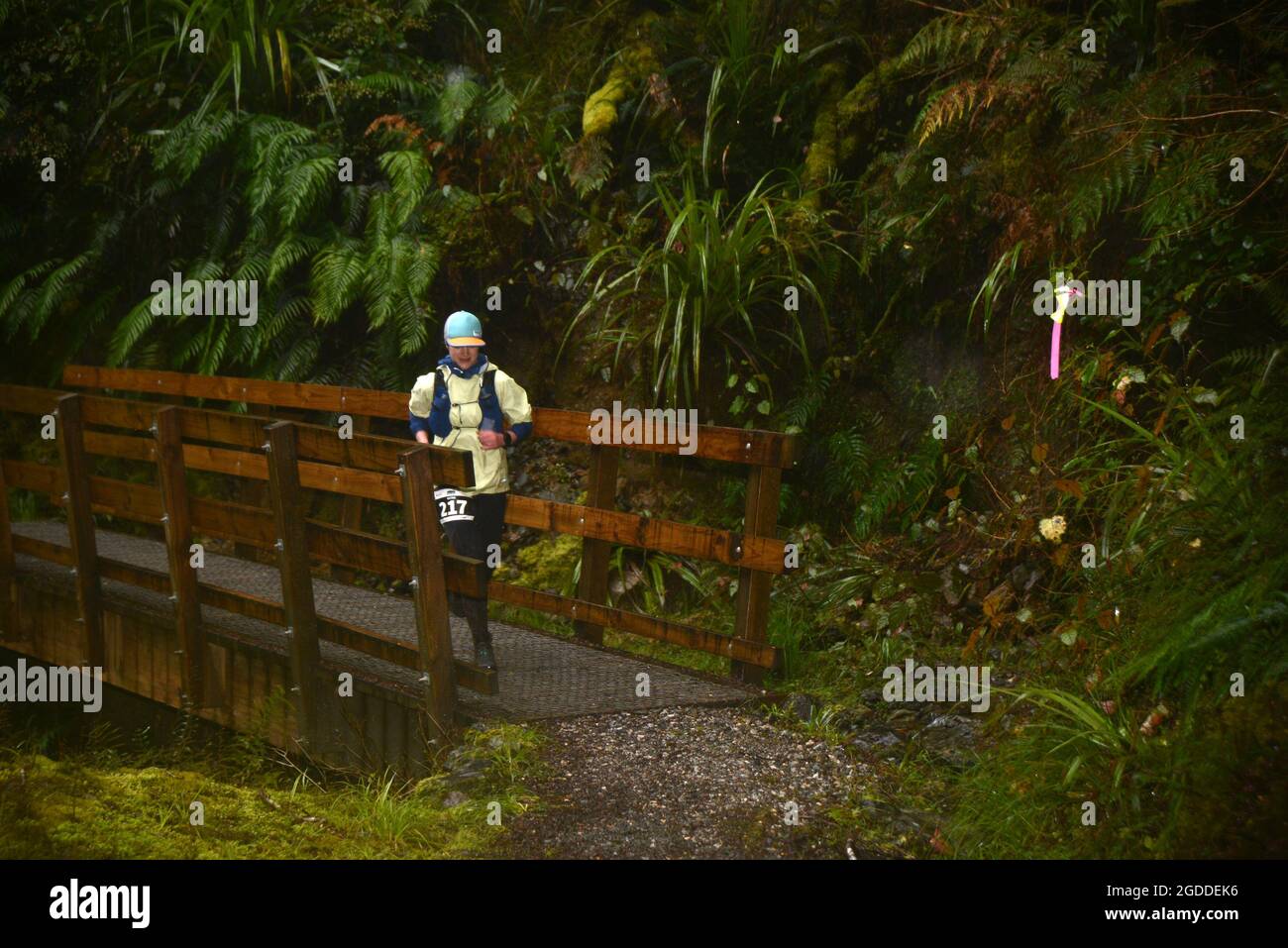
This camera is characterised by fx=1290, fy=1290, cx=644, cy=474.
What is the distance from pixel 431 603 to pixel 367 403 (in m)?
2.73

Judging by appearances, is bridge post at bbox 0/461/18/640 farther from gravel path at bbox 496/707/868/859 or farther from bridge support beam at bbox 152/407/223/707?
gravel path at bbox 496/707/868/859

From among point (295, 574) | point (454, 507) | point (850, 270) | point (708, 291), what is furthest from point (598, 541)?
point (850, 270)

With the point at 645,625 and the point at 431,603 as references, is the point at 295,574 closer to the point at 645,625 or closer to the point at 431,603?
the point at 431,603

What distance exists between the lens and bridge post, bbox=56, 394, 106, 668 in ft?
26.6

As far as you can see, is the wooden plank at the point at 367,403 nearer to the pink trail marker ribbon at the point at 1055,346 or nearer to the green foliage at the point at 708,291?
the green foliage at the point at 708,291

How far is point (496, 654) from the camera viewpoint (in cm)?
720

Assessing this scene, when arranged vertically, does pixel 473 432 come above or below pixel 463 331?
below

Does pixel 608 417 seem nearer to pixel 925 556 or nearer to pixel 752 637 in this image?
pixel 752 637

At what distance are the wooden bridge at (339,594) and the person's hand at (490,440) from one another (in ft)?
1.32

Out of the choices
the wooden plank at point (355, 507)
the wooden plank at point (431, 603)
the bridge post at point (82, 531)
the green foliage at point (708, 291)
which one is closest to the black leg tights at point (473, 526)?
the wooden plank at point (431, 603)

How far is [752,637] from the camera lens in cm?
662

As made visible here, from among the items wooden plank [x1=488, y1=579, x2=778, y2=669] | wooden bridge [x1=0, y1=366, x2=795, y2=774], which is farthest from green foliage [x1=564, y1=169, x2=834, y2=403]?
wooden plank [x1=488, y1=579, x2=778, y2=669]

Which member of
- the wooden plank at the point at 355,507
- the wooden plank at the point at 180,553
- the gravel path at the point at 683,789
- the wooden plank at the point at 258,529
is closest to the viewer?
the gravel path at the point at 683,789

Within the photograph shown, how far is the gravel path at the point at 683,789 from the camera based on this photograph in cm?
471
